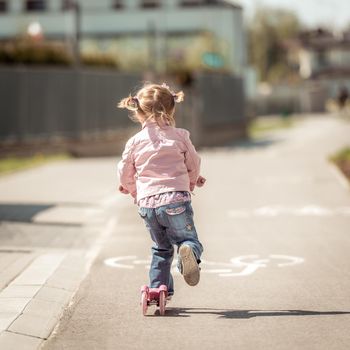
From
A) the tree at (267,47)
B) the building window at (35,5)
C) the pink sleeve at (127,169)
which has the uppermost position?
the pink sleeve at (127,169)

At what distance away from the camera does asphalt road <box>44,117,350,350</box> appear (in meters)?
7.04

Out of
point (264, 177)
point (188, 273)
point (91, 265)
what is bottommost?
point (264, 177)

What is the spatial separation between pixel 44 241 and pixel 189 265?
16.2 ft

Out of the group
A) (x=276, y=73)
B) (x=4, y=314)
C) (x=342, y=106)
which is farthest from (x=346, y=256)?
(x=276, y=73)

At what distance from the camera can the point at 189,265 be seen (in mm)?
7727

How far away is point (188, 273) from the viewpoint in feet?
25.3

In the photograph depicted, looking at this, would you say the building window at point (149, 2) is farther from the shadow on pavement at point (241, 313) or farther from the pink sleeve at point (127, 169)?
the shadow on pavement at point (241, 313)

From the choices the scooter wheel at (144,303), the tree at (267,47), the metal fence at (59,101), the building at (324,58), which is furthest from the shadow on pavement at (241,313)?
the tree at (267,47)

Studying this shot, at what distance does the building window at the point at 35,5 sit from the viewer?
3041 inches

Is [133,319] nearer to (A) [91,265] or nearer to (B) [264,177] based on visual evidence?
(A) [91,265]

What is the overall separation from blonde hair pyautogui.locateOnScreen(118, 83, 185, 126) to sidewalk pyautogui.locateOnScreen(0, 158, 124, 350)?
4.93ft

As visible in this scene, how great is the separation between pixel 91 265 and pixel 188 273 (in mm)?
3089

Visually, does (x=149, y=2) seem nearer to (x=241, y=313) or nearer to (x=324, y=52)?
(x=324, y=52)

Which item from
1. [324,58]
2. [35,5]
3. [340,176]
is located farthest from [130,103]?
[324,58]
